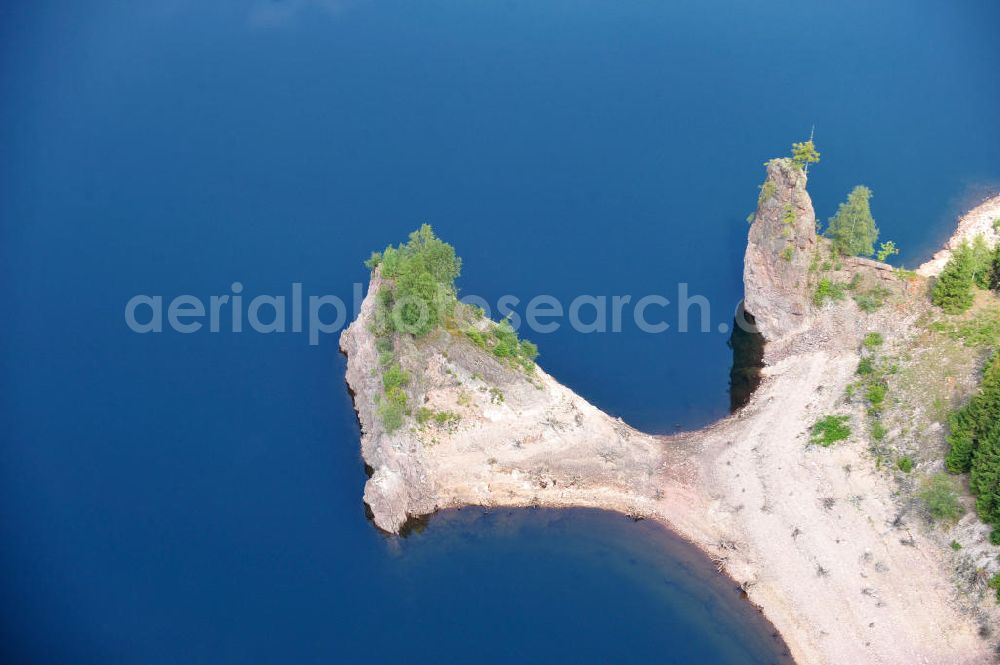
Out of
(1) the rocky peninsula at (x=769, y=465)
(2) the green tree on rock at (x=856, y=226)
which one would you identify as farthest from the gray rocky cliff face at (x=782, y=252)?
(2) the green tree on rock at (x=856, y=226)

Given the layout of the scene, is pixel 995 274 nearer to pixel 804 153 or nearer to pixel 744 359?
pixel 804 153

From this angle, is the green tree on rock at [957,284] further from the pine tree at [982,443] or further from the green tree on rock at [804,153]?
the green tree on rock at [804,153]

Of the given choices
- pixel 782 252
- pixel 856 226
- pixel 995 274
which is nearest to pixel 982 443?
pixel 995 274

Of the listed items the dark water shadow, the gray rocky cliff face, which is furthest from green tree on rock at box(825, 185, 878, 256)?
the dark water shadow

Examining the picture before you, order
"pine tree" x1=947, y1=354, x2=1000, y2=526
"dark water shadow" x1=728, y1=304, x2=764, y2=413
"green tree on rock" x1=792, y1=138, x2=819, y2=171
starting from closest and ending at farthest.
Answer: "pine tree" x1=947, y1=354, x2=1000, y2=526 → "green tree on rock" x1=792, y1=138, x2=819, y2=171 → "dark water shadow" x1=728, y1=304, x2=764, y2=413

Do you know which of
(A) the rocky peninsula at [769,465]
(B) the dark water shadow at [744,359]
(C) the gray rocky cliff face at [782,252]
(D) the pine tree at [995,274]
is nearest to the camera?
(A) the rocky peninsula at [769,465]

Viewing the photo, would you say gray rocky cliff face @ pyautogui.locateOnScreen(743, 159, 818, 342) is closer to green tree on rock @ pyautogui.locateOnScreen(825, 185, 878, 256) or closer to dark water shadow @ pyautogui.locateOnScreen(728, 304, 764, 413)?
dark water shadow @ pyautogui.locateOnScreen(728, 304, 764, 413)

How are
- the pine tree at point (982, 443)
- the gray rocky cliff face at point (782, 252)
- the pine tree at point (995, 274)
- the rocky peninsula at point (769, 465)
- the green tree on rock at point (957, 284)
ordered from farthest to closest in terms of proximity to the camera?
the gray rocky cliff face at point (782, 252) → the pine tree at point (995, 274) → the green tree on rock at point (957, 284) → the rocky peninsula at point (769, 465) → the pine tree at point (982, 443)
